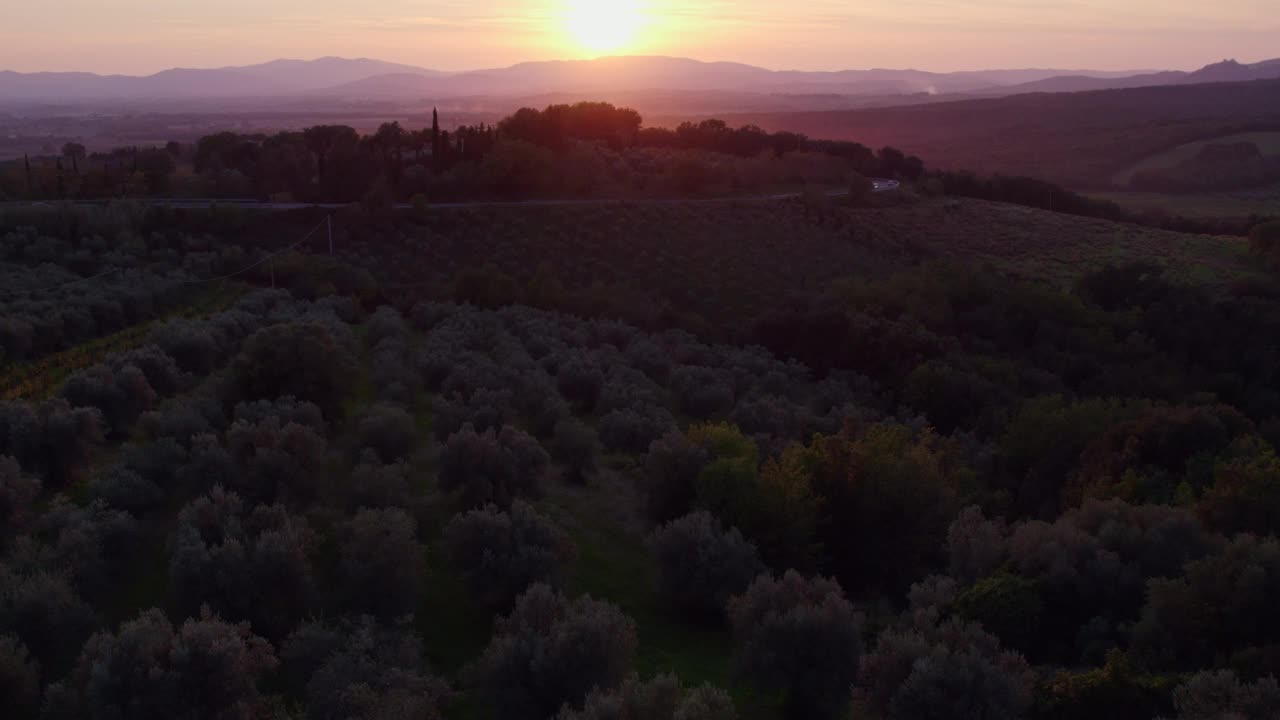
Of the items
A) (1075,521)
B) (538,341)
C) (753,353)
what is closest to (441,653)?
(1075,521)

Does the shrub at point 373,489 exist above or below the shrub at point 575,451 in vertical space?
above

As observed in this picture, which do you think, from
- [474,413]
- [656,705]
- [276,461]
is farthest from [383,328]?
[656,705]

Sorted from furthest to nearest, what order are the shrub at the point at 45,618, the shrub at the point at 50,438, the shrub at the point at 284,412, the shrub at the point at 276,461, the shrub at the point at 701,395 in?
1. the shrub at the point at 701,395
2. the shrub at the point at 284,412
3. the shrub at the point at 50,438
4. the shrub at the point at 276,461
5. the shrub at the point at 45,618

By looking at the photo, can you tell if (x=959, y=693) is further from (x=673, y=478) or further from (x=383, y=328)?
(x=383, y=328)

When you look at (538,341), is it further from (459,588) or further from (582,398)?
(459,588)

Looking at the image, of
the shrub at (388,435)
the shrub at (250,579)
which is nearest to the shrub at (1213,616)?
the shrub at (250,579)

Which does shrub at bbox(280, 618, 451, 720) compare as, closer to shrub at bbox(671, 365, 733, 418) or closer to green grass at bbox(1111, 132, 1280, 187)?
shrub at bbox(671, 365, 733, 418)

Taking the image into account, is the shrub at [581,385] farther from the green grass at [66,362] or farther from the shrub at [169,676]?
the shrub at [169,676]
